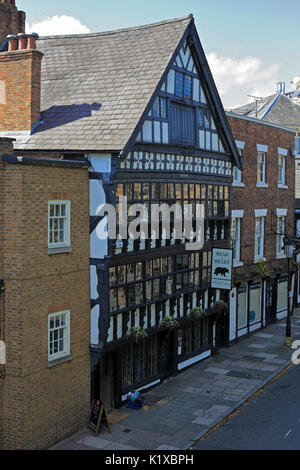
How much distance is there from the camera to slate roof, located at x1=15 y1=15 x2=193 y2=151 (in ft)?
55.5

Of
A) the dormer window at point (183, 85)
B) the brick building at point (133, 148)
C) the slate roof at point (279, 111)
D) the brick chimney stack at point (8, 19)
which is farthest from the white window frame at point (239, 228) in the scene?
the slate roof at point (279, 111)

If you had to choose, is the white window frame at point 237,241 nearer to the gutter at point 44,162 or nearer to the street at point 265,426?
the street at point 265,426

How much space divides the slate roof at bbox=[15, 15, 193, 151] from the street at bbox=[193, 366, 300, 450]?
893 cm

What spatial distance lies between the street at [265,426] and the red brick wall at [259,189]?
358 inches

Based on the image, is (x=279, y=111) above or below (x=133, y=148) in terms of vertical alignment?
above

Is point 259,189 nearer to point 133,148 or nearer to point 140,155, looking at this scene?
point 140,155

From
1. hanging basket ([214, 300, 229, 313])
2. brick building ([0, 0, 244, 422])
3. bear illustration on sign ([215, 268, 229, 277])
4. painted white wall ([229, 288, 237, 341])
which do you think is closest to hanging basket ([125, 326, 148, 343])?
brick building ([0, 0, 244, 422])

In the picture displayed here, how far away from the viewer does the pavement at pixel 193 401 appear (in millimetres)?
15656

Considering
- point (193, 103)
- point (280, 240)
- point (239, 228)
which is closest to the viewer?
point (193, 103)

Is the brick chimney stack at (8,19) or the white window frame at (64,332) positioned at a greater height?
the brick chimney stack at (8,19)

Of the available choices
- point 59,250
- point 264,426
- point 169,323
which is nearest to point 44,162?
point 59,250

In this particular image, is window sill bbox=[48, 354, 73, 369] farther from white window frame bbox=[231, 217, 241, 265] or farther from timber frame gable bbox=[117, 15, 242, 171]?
white window frame bbox=[231, 217, 241, 265]

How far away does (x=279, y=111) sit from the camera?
43500 mm

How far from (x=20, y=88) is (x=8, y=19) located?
175 inches
